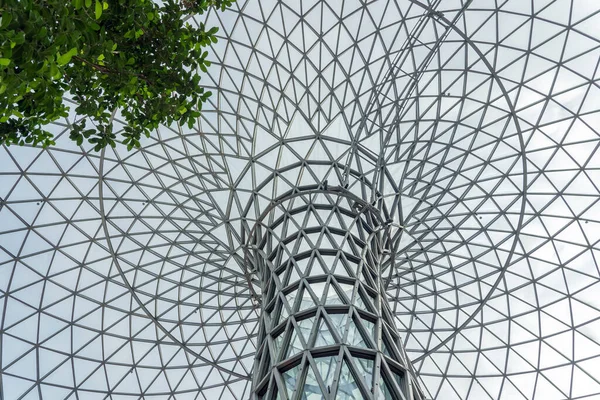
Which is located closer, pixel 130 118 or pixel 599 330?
pixel 130 118

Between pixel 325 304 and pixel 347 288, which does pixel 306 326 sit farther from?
pixel 347 288

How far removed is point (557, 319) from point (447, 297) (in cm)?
646

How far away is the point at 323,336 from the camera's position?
64.8 feet

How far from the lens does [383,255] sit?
87.7ft

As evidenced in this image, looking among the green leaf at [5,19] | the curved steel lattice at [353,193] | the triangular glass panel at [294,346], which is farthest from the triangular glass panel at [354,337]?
the green leaf at [5,19]

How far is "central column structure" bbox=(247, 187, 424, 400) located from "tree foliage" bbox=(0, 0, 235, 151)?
36.6ft

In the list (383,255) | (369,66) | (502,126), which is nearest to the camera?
(383,255)

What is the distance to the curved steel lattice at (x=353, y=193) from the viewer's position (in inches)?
1117

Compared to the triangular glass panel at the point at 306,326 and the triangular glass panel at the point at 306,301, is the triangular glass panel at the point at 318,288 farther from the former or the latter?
the triangular glass panel at the point at 306,326

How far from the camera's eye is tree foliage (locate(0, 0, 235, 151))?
680cm

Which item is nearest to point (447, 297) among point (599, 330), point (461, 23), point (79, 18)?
point (599, 330)

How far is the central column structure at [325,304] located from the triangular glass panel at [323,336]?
0.12 feet

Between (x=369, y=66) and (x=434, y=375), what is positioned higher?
(x=369, y=66)

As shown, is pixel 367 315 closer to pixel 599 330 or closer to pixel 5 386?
pixel 599 330
